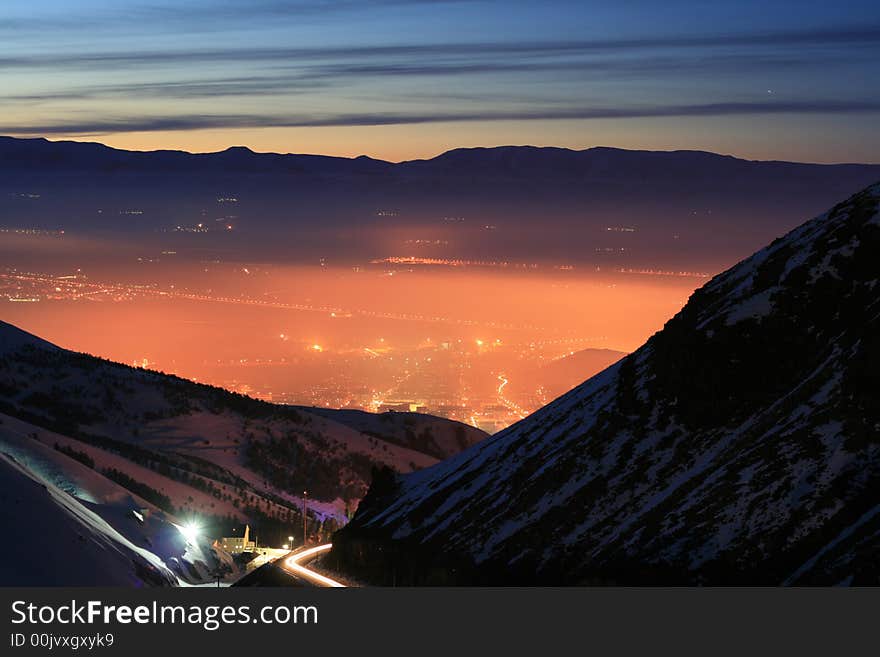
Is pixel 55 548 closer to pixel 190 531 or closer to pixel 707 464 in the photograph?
A: pixel 707 464

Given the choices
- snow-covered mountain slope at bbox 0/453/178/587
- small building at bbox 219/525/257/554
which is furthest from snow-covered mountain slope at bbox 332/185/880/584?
small building at bbox 219/525/257/554

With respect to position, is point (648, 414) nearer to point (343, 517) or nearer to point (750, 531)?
point (750, 531)

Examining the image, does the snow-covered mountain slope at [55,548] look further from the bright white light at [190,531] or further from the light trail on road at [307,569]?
the bright white light at [190,531]

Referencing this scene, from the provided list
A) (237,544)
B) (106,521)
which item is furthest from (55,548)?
(237,544)

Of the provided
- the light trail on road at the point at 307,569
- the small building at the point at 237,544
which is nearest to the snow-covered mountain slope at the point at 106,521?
Result: the small building at the point at 237,544

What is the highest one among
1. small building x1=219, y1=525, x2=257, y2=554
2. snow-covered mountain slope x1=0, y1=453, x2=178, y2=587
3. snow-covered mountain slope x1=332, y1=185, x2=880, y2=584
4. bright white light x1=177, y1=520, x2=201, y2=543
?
snow-covered mountain slope x1=332, y1=185, x2=880, y2=584

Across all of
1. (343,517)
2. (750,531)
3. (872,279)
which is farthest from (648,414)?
(343,517)

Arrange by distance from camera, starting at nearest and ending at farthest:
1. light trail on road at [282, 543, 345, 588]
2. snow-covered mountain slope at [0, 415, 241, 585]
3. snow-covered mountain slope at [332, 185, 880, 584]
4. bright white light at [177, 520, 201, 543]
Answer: snow-covered mountain slope at [332, 185, 880, 584], snow-covered mountain slope at [0, 415, 241, 585], light trail on road at [282, 543, 345, 588], bright white light at [177, 520, 201, 543]

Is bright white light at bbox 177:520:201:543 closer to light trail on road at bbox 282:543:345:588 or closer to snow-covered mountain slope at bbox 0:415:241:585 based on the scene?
snow-covered mountain slope at bbox 0:415:241:585
